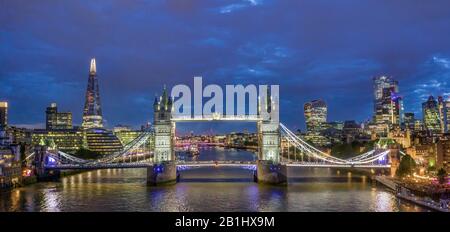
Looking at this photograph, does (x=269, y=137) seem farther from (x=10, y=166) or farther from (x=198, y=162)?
(x=10, y=166)

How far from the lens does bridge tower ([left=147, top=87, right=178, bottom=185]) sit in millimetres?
44894

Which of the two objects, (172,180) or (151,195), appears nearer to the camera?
(151,195)

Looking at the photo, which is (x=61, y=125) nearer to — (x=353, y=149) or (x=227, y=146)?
(x=227, y=146)

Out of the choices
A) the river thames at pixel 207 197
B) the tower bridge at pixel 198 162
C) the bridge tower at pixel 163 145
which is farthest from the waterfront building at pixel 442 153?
the bridge tower at pixel 163 145

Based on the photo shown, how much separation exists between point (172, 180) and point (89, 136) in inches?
2320

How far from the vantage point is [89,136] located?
333 ft

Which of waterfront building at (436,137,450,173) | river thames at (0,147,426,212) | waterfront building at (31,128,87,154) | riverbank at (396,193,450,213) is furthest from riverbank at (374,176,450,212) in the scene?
waterfront building at (31,128,87,154)

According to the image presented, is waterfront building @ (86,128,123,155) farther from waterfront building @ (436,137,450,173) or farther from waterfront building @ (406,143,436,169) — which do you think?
waterfront building @ (436,137,450,173)

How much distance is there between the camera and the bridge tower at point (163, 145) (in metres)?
44.9
